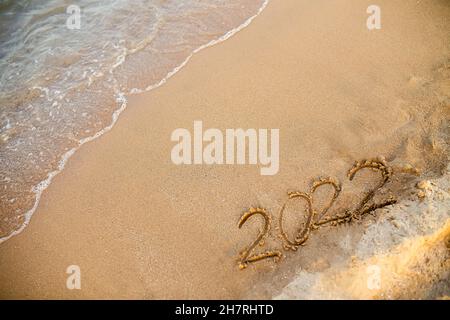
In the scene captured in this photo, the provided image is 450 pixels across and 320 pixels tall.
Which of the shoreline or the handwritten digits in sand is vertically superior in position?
the shoreline

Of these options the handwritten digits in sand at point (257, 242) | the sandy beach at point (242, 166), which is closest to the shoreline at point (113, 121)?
the sandy beach at point (242, 166)

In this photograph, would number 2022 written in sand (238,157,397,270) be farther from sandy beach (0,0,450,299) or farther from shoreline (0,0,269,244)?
shoreline (0,0,269,244)

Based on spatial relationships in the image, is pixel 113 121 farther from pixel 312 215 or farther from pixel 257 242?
pixel 312 215

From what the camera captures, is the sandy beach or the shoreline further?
the shoreline

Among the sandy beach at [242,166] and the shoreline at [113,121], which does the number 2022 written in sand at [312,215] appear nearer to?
the sandy beach at [242,166]

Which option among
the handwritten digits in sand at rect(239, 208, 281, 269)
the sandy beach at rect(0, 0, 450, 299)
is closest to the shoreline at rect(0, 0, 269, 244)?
the sandy beach at rect(0, 0, 450, 299)
